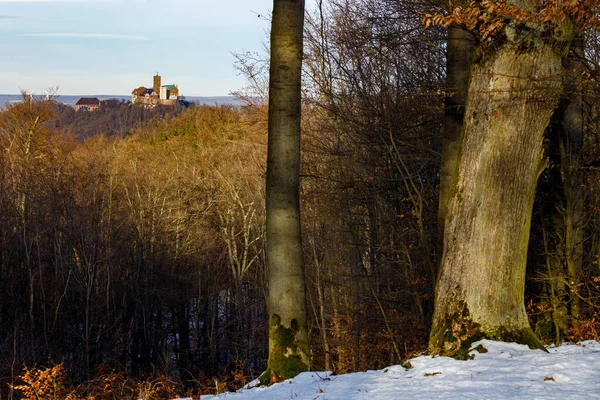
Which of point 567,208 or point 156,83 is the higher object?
point 156,83

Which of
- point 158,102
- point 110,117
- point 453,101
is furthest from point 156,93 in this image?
point 453,101

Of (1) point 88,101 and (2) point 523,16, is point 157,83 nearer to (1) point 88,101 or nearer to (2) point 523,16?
(1) point 88,101

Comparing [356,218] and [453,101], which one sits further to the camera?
[356,218]

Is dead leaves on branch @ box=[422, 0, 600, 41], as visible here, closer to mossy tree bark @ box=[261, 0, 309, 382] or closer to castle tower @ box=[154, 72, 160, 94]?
mossy tree bark @ box=[261, 0, 309, 382]

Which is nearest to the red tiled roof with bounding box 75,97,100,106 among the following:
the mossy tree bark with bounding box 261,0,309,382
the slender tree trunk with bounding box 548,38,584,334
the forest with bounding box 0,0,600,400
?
the forest with bounding box 0,0,600,400

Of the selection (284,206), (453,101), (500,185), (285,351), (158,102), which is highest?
(158,102)

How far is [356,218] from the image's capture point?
15.9 metres

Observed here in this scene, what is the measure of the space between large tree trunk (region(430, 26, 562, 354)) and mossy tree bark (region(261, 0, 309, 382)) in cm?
147

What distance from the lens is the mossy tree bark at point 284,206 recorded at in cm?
703

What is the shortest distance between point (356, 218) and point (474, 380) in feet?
34.3

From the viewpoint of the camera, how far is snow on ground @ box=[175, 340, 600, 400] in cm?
511

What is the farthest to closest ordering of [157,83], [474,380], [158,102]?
[157,83]
[158,102]
[474,380]

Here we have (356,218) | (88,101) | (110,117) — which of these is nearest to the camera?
(356,218)

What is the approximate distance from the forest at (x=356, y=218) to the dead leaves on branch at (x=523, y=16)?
3 cm
